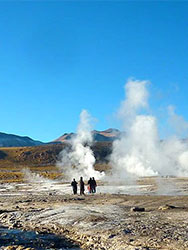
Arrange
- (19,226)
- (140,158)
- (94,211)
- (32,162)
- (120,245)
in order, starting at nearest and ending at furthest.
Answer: (120,245), (19,226), (94,211), (140,158), (32,162)

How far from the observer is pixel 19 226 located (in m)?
17.5

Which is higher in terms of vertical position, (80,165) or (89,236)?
(80,165)

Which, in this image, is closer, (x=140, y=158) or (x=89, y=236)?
(x=89, y=236)

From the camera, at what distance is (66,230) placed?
15688mm

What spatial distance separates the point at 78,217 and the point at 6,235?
3.97m

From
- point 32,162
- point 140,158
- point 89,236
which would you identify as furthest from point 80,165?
point 32,162

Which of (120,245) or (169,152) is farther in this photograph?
(169,152)

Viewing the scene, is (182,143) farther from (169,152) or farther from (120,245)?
Answer: (120,245)

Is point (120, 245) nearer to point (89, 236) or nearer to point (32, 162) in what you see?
point (89, 236)

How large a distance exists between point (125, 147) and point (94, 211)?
95140 millimetres

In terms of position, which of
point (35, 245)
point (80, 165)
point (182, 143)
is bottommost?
point (35, 245)

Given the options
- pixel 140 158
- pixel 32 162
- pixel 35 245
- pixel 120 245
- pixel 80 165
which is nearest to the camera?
pixel 120 245

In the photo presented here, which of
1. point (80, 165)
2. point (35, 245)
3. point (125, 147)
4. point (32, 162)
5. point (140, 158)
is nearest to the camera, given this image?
point (35, 245)

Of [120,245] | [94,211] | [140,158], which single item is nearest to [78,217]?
[94,211]
